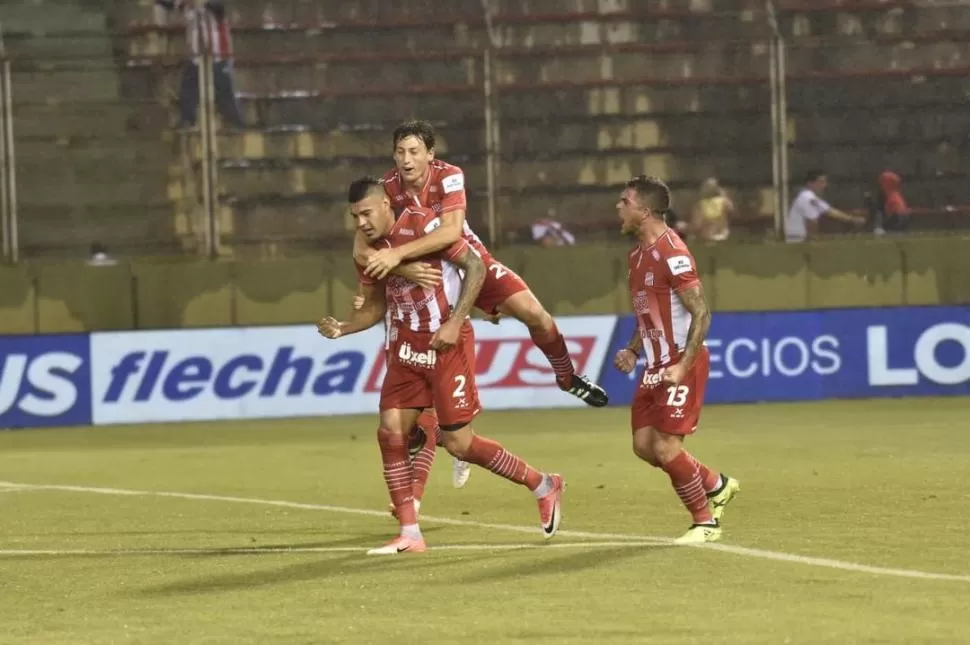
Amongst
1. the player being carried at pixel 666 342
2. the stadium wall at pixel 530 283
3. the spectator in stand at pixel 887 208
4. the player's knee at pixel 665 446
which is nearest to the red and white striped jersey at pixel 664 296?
the player being carried at pixel 666 342

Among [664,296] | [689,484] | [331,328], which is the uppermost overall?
[664,296]

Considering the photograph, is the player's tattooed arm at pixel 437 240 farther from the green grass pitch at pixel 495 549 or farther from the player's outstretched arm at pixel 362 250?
the green grass pitch at pixel 495 549

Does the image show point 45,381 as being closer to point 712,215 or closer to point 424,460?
point 712,215

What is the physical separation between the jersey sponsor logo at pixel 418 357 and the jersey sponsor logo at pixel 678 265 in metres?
1.27

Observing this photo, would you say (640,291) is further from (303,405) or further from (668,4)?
(668,4)

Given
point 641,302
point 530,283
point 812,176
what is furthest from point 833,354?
point 641,302

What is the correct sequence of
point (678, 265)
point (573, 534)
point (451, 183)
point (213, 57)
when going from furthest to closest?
1. point (213, 57)
2. point (573, 534)
3. point (451, 183)
4. point (678, 265)

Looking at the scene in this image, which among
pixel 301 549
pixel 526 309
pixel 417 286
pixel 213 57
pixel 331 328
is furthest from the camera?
pixel 213 57

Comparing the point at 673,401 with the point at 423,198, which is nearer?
the point at 673,401

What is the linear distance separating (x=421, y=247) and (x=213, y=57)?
12.5 meters

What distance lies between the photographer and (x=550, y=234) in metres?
22.1

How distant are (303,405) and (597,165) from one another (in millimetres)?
4998

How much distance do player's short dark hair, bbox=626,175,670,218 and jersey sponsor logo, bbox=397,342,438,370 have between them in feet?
4.29

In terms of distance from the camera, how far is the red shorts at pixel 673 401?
377 inches
